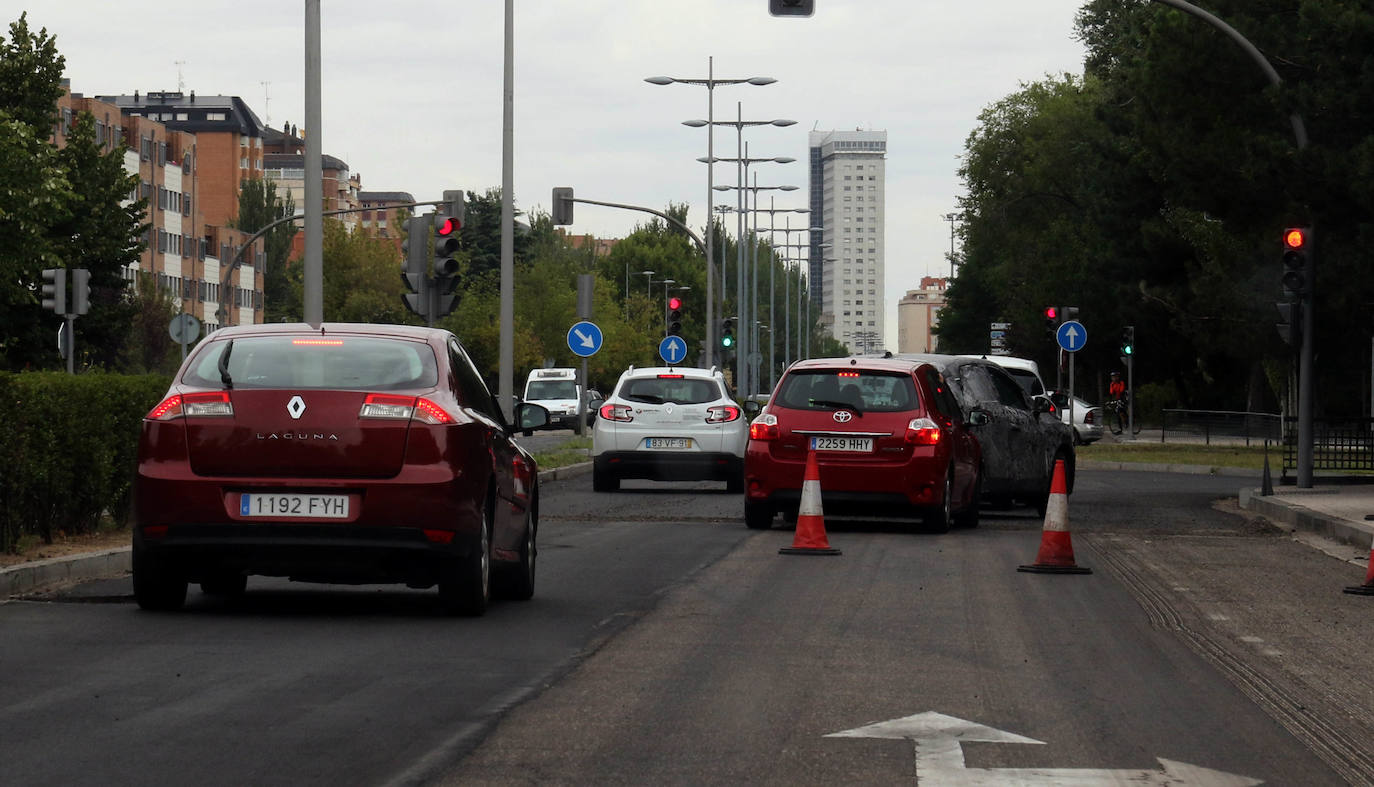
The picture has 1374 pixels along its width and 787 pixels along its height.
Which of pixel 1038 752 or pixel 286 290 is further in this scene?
pixel 286 290

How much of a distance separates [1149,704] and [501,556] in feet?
14.6

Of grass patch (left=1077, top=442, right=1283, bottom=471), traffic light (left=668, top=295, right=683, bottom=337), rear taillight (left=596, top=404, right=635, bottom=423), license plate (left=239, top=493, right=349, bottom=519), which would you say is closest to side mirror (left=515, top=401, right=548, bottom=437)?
license plate (left=239, top=493, right=349, bottom=519)

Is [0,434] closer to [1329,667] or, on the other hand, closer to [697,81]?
[1329,667]

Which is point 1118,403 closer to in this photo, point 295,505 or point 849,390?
point 849,390

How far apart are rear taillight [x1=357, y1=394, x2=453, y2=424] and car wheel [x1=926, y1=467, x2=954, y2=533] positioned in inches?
341

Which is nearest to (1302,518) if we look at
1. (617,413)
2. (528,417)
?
(617,413)

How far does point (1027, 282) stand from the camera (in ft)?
250

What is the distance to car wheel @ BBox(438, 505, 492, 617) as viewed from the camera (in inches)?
423

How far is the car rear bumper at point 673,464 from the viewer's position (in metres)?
26.0

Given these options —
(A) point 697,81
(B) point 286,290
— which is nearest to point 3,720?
(A) point 697,81

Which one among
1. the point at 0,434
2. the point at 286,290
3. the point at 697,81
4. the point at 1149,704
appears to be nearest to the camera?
the point at 1149,704

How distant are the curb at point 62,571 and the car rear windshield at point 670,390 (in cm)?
1298

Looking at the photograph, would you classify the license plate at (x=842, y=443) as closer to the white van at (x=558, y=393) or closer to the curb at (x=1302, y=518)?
the curb at (x=1302, y=518)

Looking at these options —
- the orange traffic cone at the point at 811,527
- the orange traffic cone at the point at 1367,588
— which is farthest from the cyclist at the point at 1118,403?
the orange traffic cone at the point at 1367,588
